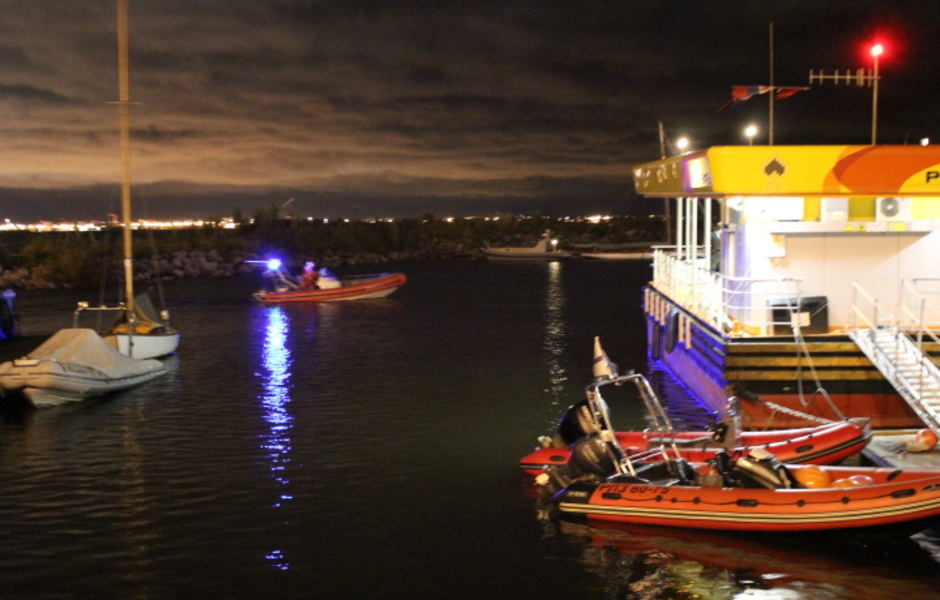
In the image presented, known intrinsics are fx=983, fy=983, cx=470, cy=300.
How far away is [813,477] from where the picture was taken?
40.0 feet

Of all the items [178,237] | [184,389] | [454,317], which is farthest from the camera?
[178,237]

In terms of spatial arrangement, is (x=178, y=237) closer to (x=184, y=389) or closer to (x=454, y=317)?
(x=454, y=317)

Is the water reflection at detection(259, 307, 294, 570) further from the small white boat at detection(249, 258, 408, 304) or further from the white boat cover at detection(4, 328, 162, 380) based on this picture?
the small white boat at detection(249, 258, 408, 304)

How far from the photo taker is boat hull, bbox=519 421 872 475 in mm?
13695

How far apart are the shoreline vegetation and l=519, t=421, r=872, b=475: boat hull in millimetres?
18138

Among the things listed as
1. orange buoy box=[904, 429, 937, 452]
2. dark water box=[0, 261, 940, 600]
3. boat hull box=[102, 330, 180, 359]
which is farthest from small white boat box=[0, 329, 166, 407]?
orange buoy box=[904, 429, 937, 452]

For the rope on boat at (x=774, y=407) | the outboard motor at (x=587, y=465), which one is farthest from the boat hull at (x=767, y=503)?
the rope on boat at (x=774, y=407)

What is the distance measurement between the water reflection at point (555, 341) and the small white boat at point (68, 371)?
10308mm

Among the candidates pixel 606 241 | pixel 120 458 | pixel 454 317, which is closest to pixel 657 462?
pixel 120 458

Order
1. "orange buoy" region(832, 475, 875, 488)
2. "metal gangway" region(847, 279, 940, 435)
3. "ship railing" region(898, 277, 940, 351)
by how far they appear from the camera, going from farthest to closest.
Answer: "ship railing" region(898, 277, 940, 351)
"metal gangway" region(847, 279, 940, 435)
"orange buoy" region(832, 475, 875, 488)

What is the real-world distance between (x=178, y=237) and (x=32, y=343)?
291ft

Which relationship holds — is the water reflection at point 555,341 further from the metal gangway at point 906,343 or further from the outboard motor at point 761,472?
the outboard motor at point 761,472

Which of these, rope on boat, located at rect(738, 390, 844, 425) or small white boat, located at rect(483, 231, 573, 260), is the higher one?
small white boat, located at rect(483, 231, 573, 260)

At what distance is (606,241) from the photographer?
590 ft
